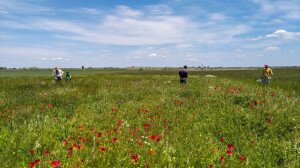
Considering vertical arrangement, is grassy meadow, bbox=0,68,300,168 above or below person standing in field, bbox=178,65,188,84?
below

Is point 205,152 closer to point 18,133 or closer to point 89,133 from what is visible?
point 89,133

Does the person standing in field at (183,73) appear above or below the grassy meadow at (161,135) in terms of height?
above

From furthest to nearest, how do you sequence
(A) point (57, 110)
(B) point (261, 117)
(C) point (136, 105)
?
1. (C) point (136, 105)
2. (A) point (57, 110)
3. (B) point (261, 117)

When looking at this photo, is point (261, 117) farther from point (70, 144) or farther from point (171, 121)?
point (70, 144)

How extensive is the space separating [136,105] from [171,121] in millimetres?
3781

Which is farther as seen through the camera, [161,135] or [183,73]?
[183,73]

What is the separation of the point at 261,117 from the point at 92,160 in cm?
768

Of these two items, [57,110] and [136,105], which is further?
[136,105]

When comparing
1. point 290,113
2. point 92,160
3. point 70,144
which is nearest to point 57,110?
point 70,144

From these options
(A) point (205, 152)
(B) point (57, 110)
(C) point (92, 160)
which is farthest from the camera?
(B) point (57, 110)

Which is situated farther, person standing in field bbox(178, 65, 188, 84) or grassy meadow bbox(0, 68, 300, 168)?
person standing in field bbox(178, 65, 188, 84)

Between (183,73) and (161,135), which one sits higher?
(183,73)

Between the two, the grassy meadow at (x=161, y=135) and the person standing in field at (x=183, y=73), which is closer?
the grassy meadow at (x=161, y=135)

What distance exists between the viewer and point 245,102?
1652 cm
